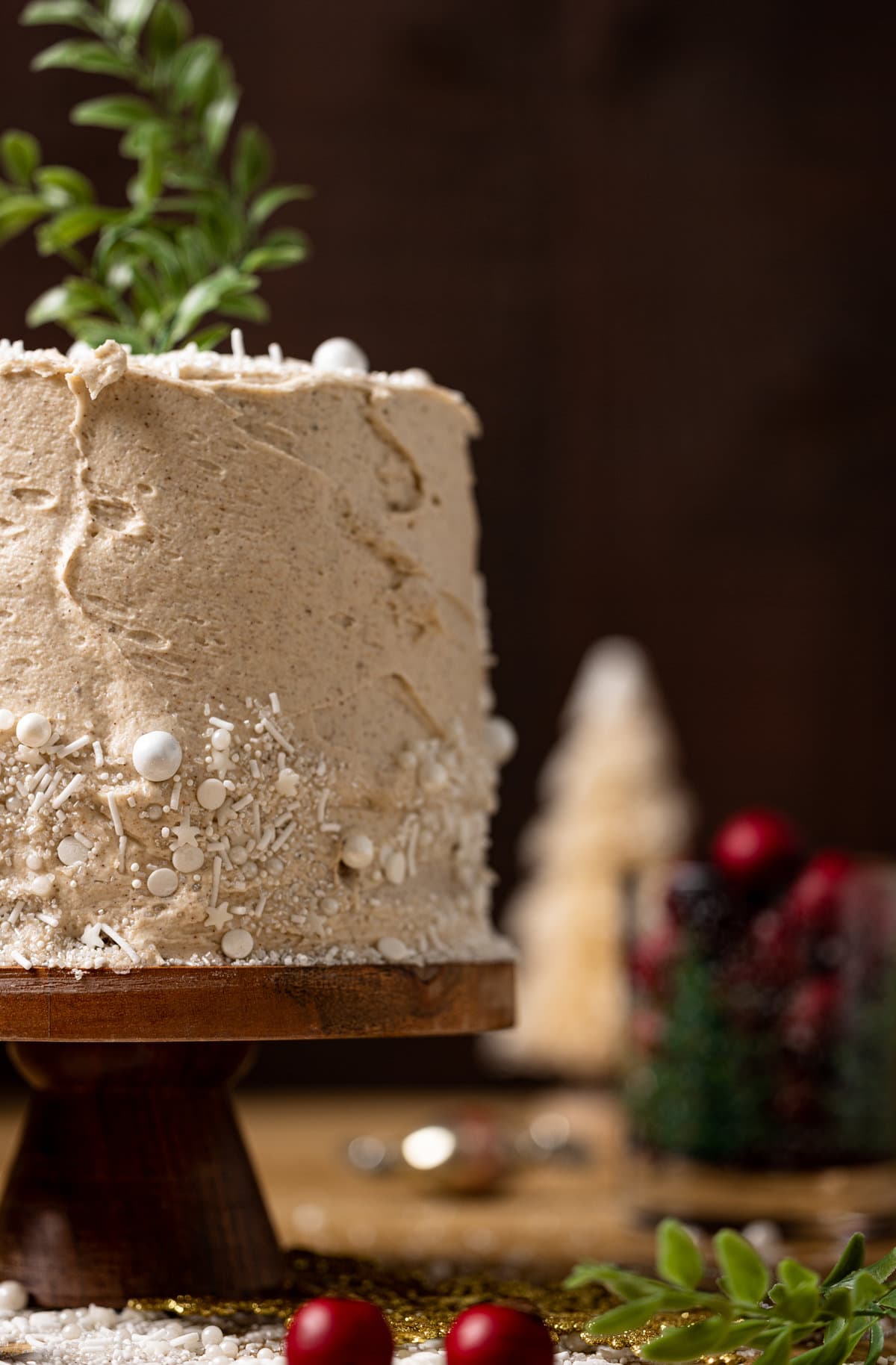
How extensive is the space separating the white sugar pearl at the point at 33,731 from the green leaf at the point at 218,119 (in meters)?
0.61

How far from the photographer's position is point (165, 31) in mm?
1531

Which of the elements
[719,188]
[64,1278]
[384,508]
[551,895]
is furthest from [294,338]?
[64,1278]

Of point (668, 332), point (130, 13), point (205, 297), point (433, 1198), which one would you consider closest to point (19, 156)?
point (130, 13)

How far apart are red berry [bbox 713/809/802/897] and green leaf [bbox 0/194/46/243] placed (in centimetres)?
91

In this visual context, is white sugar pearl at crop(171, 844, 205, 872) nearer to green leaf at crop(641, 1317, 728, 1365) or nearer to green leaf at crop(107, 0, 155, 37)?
green leaf at crop(641, 1317, 728, 1365)

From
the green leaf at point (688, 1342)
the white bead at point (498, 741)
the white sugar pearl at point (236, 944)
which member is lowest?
the green leaf at point (688, 1342)

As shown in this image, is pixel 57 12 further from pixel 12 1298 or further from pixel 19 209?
pixel 12 1298

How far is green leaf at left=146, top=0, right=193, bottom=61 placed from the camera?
1.52 metres

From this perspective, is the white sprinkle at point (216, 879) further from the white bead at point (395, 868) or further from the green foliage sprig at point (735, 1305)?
the green foliage sprig at point (735, 1305)

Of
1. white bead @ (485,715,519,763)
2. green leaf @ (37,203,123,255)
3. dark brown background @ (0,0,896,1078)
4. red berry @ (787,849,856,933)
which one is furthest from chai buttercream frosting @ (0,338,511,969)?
dark brown background @ (0,0,896,1078)

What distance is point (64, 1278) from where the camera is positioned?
1258mm

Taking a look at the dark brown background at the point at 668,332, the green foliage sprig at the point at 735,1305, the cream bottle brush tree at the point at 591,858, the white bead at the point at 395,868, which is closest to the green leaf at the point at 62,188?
the white bead at the point at 395,868

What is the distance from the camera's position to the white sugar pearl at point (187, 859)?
1.15 meters

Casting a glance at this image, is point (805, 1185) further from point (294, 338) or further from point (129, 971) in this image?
point (294, 338)
